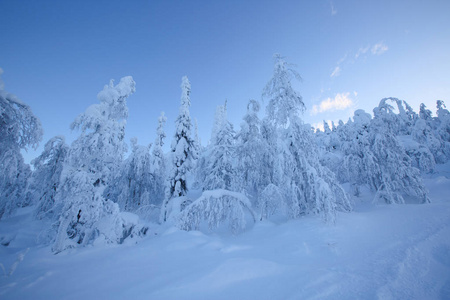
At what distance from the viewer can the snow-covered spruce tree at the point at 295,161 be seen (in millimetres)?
8414

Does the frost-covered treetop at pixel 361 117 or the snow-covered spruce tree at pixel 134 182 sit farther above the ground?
the frost-covered treetop at pixel 361 117

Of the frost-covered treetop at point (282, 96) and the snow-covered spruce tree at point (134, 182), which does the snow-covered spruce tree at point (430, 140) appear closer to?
the frost-covered treetop at point (282, 96)

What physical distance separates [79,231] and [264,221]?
355 inches

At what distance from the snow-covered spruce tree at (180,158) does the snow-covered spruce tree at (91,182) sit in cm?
504

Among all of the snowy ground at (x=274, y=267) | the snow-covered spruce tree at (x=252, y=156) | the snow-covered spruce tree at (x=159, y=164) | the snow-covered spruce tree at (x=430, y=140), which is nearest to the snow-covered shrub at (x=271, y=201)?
the snowy ground at (x=274, y=267)

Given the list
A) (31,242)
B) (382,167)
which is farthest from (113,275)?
(382,167)

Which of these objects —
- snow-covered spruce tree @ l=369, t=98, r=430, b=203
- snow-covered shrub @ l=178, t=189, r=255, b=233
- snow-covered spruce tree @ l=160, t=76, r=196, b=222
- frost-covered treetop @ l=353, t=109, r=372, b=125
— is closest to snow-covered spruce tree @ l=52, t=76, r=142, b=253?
Result: snow-covered shrub @ l=178, t=189, r=255, b=233

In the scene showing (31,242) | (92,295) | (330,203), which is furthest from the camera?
(31,242)

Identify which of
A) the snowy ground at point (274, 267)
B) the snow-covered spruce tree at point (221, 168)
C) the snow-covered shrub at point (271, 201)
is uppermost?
the snow-covered spruce tree at point (221, 168)

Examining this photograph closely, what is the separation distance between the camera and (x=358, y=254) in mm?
4762

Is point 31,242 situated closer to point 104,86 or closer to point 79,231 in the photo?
point 79,231

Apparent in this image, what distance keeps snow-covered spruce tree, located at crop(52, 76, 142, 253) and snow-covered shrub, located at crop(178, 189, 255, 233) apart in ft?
10.4

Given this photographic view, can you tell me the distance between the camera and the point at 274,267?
155 inches

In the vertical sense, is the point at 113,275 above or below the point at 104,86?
below
